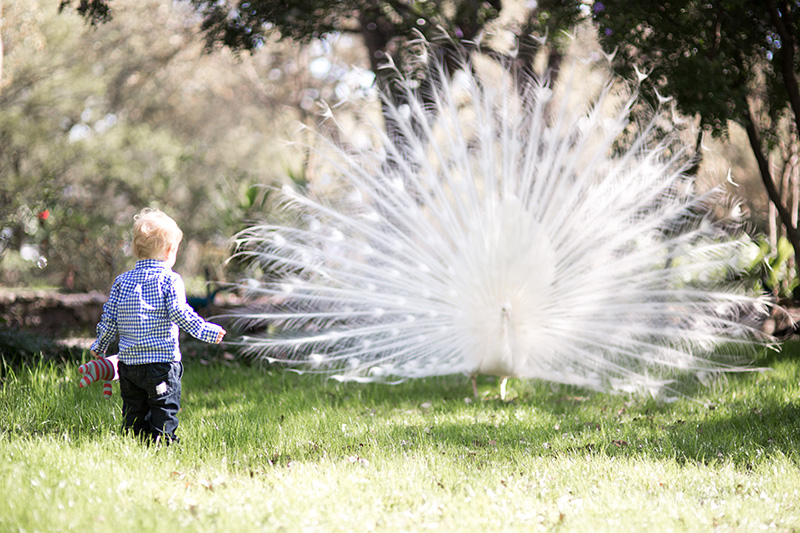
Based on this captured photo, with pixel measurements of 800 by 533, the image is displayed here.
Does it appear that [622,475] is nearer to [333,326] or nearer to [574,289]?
[574,289]

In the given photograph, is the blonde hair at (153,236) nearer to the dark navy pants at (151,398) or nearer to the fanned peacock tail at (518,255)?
the dark navy pants at (151,398)

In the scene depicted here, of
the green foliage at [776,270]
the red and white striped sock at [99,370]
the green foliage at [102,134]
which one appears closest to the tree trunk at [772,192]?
the green foliage at [776,270]

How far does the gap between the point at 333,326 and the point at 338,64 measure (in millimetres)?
12597

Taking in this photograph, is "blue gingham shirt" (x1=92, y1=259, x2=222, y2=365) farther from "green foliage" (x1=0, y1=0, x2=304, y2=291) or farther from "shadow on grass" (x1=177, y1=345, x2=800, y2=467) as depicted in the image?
"green foliage" (x1=0, y1=0, x2=304, y2=291)

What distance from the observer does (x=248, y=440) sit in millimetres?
4133

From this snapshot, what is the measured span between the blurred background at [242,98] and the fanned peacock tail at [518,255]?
40 cm

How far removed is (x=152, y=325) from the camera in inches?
147

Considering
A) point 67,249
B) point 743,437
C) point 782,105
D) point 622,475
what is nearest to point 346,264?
point 622,475

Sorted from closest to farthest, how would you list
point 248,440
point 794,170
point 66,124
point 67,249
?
point 248,440
point 794,170
point 67,249
point 66,124

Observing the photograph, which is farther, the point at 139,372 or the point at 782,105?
the point at 782,105

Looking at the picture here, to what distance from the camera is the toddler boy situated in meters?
3.71

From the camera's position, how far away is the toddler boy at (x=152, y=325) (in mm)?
3707

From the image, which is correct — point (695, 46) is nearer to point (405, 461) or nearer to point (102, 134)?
point (405, 461)

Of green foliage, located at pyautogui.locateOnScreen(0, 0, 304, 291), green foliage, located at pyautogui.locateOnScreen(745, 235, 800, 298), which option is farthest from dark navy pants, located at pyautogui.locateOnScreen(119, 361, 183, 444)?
green foliage, located at pyautogui.locateOnScreen(0, 0, 304, 291)
